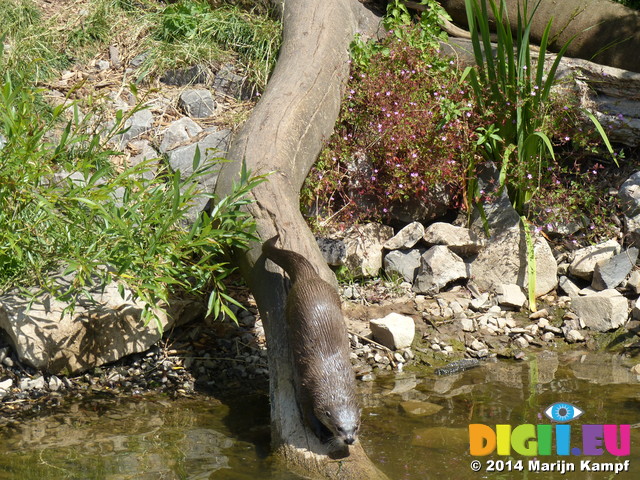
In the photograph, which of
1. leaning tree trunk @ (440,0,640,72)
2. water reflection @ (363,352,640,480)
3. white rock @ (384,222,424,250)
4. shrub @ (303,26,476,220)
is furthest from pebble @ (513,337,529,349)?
leaning tree trunk @ (440,0,640,72)

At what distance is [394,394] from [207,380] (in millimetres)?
1066

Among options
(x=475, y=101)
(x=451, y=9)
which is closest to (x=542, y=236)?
(x=475, y=101)

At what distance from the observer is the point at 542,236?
16.8 feet

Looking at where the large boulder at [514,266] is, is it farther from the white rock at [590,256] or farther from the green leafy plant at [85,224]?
the green leafy plant at [85,224]

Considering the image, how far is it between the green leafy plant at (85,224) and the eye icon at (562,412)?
1.77 metres

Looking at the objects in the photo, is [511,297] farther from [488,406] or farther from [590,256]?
[488,406]

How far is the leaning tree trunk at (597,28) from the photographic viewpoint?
569 centimetres

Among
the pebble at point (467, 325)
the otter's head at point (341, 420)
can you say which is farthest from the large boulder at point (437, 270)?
the otter's head at point (341, 420)

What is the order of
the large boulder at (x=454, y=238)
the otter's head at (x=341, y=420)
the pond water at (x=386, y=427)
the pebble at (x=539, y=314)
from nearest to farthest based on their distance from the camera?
the otter's head at (x=341, y=420)
the pond water at (x=386, y=427)
the pebble at (x=539, y=314)
the large boulder at (x=454, y=238)

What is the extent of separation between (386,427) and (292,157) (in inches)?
67.8

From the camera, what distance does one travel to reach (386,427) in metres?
3.66

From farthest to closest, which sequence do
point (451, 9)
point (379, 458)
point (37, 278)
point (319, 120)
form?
point (451, 9)
point (319, 120)
point (37, 278)
point (379, 458)

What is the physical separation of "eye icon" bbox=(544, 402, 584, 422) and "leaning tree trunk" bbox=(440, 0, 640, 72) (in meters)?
3.01

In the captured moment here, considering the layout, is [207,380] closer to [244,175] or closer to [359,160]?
[244,175]
